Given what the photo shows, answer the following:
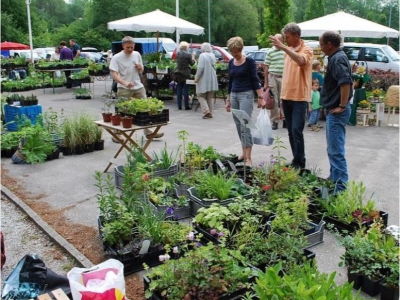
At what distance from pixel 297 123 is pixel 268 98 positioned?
250 cm

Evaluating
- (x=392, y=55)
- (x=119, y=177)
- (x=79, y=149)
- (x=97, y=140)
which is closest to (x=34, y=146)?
(x=79, y=149)

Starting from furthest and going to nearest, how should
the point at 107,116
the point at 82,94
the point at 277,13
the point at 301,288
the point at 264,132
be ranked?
the point at 277,13
the point at 82,94
the point at 107,116
the point at 264,132
the point at 301,288

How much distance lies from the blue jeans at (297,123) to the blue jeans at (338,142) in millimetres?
642

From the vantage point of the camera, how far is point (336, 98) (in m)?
4.87

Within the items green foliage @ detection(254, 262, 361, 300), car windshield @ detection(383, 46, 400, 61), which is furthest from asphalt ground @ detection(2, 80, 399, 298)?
car windshield @ detection(383, 46, 400, 61)

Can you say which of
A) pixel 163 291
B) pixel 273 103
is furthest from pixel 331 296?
pixel 273 103

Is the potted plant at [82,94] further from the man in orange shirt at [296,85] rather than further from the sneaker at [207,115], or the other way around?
the man in orange shirt at [296,85]

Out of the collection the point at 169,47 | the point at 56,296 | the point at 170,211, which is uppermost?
the point at 169,47

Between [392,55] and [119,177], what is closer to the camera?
[119,177]

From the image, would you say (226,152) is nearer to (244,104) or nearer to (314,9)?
(244,104)

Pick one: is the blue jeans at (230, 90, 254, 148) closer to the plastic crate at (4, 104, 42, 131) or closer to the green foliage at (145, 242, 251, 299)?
the green foliage at (145, 242, 251, 299)

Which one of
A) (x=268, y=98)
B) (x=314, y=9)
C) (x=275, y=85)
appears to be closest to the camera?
(x=268, y=98)

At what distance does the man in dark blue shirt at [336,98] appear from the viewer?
476cm

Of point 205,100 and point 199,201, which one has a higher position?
point 205,100
